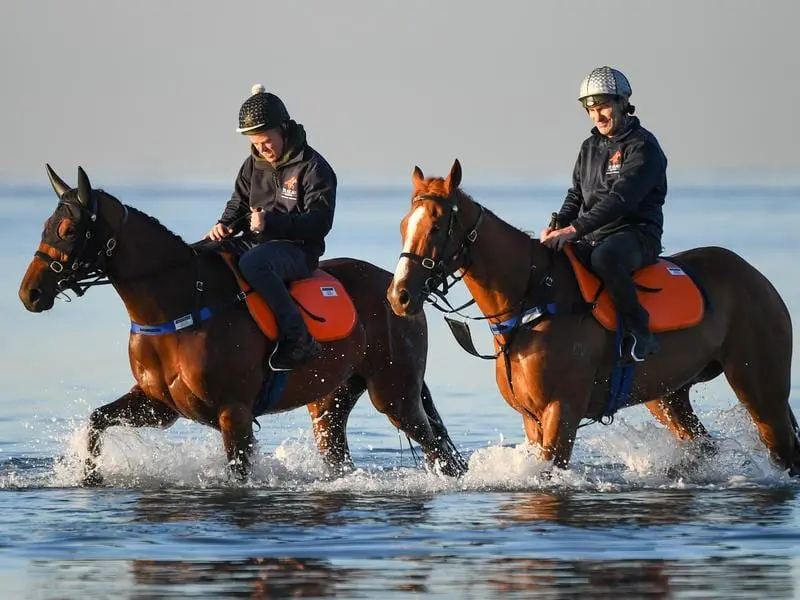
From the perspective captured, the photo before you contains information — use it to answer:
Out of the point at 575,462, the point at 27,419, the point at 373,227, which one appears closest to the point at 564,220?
the point at 575,462

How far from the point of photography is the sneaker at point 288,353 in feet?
42.8

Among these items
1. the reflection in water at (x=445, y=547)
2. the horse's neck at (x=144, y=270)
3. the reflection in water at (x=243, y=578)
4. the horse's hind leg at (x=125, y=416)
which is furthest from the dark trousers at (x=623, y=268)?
the reflection in water at (x=243, y=578)

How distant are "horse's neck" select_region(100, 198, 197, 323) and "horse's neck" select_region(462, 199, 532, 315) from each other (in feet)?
5.88

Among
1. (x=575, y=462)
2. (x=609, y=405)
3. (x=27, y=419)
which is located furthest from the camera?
(x=27, y=419)

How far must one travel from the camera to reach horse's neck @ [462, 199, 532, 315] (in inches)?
486

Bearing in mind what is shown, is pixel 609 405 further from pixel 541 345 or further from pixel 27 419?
pixel 27 419

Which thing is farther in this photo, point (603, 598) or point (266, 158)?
point (266, 158)

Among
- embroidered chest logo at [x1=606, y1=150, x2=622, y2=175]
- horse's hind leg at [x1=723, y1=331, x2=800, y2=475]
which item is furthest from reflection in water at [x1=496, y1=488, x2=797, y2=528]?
embroidered chest logo at [x1=606, y1=150, x2=622, y2=175]

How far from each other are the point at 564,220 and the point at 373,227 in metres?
32.6

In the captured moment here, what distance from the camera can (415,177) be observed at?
Result: 12250 mm

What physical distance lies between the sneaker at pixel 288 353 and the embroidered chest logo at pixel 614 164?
211 cm

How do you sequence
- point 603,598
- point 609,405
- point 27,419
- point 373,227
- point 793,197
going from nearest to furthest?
point 603,598, point 609,405, point 27,419, point 373,227, point 793,197

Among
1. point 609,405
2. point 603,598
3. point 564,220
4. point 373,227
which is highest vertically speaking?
point 373,227

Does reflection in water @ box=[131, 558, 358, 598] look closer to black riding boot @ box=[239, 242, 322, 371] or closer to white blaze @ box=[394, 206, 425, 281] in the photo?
white blaze @ box=[394, 206, 425, 281]
